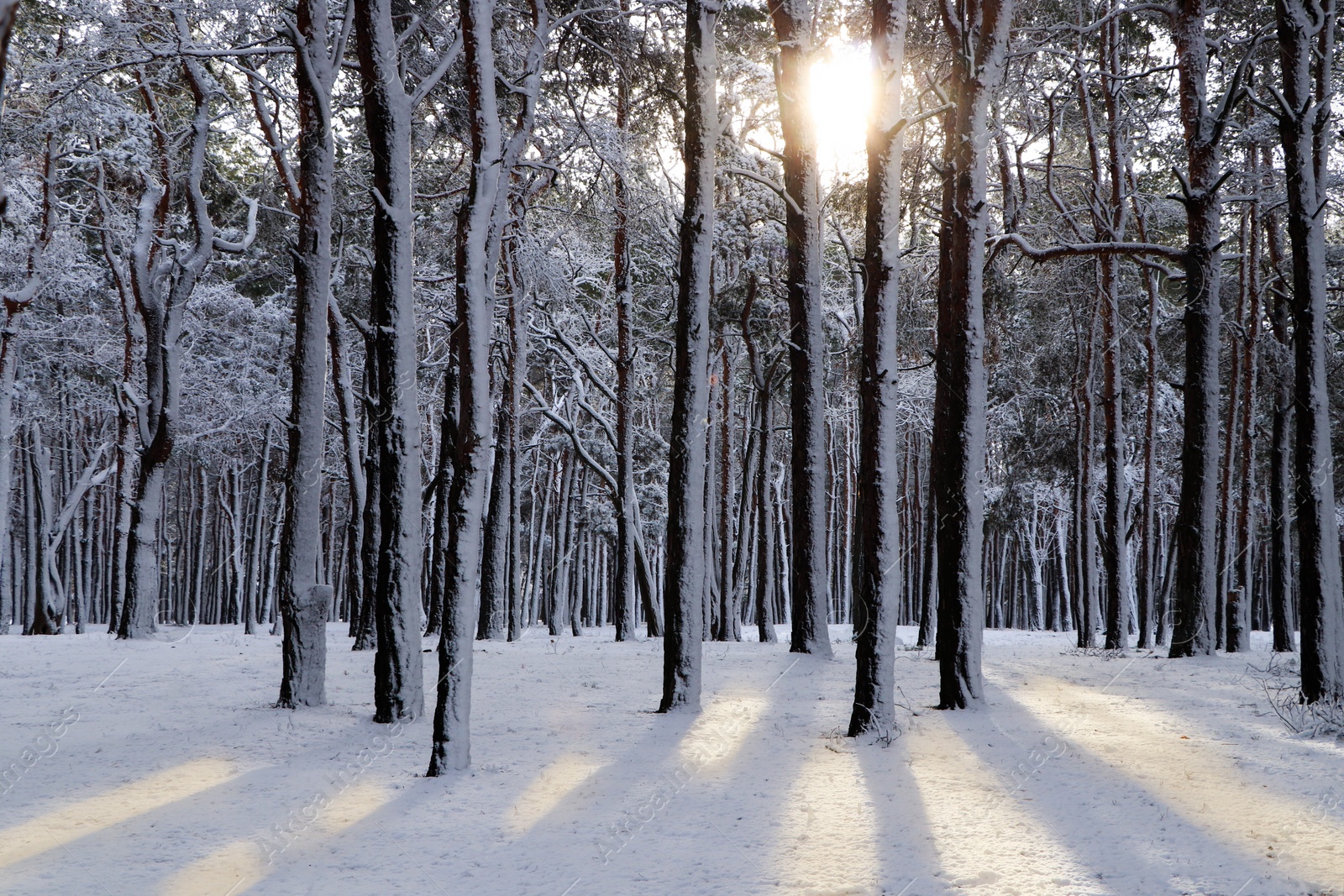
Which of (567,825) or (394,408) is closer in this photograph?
(567,825)

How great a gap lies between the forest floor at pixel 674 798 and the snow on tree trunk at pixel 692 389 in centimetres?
61

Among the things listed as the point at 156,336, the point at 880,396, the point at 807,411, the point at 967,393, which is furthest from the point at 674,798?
the point at 156,336

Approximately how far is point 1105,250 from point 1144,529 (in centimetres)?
810

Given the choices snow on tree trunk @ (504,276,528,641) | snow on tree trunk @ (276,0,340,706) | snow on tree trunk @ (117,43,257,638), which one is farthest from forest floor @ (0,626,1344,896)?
snow on tree trunk @ (504,276,528,641)

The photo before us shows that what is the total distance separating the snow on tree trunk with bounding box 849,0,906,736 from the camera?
23.6 ft

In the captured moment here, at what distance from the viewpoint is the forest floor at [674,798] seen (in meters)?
4.32

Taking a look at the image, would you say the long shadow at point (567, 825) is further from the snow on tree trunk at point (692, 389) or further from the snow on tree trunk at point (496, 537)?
the snow on tree trunk at point (496, 537)

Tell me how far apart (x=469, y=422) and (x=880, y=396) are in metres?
3.31

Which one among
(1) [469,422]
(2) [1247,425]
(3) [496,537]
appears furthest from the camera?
(2) [1247,425]

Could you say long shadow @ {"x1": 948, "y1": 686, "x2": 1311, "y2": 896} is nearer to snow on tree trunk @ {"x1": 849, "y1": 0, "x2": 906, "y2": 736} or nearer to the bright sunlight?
snow on tree trunk @ {"x1": 849, "y1": 0, "x2": 906, "y2": 736}

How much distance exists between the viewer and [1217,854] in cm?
448

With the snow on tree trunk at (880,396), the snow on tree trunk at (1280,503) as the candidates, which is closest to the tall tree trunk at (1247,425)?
the snow on tree trunk at (1280,503)

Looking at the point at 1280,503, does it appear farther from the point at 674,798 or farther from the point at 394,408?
the point at 394,408

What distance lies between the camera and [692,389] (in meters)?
8.50
